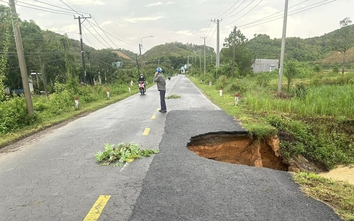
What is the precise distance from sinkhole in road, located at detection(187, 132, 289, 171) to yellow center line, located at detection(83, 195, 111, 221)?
3.60m

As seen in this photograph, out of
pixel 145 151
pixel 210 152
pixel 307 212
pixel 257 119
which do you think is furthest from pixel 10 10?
pixel 307 212

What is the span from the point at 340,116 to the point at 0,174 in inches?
435

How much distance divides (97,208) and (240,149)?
4955 mm

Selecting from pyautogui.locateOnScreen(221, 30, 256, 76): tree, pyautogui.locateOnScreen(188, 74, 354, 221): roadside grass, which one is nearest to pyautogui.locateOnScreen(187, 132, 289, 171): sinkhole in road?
pyautogui.locateOnScreen(188, 74, 354, 221): roadside grass

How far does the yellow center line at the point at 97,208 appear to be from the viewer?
3.20 meters

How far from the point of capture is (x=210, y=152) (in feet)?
23.1

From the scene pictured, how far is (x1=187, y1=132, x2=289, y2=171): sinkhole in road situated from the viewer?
7.07 meters

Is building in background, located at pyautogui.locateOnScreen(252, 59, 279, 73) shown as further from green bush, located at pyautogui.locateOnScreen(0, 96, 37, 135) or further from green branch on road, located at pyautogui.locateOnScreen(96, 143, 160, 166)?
green branch on road, located at pyautogui.locateOnScreen(96, 143, 160, 166)

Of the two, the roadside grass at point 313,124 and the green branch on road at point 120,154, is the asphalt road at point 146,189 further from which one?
the roadside grass at point 313,124

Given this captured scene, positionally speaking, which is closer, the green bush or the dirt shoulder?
the dirt shoulder

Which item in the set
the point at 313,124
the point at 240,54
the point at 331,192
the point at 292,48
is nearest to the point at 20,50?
the point at 331,192

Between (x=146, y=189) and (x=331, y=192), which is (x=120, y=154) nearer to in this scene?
(x=146, y=189)

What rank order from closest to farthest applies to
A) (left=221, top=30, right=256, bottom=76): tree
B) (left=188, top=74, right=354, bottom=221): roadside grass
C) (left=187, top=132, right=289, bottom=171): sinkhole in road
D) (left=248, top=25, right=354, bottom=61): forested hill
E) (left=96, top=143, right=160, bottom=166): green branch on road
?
1. (left=96, top=143, right=160, bottom=166): green branch on road
2. (left=187, top=132, right=289, bottom=171): sinkhole in road
3. (left=188, top=74, right=354, bottom=221): roadside grass
4. (left=221, top=30, right=256, bottom=76): tree
5. (left=248, top=25, right=354, bottom=61): forested hill

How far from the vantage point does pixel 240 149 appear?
734 centimetres
